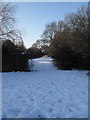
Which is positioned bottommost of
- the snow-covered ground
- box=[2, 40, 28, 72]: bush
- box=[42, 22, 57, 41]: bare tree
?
the snow-covered ground

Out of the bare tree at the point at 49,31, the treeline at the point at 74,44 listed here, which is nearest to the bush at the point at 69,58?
the treeline at the point at 74,44

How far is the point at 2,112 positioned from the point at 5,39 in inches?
491

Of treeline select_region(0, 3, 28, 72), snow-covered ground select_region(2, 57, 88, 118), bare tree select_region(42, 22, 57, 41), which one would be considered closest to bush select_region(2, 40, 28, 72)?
treeline select_region(0, 3, 28, 72)

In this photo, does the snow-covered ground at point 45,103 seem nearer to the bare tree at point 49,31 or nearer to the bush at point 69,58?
the bush at point 69,58

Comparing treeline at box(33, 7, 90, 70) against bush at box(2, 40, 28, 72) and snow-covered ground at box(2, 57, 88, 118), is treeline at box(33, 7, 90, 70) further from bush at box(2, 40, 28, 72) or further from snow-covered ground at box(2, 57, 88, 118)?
snow-covered ground at box(2, 57, 88, 118)

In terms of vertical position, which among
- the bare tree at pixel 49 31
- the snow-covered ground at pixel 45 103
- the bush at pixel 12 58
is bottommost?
the snow-covered ground at pixel 45 103

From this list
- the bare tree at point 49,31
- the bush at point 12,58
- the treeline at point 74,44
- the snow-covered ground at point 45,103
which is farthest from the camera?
the bare tree at point 49,31

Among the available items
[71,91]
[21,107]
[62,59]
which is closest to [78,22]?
[62,59]

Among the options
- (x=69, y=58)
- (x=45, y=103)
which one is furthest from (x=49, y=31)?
(x=45, y=103)

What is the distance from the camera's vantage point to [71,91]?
7.27 metres

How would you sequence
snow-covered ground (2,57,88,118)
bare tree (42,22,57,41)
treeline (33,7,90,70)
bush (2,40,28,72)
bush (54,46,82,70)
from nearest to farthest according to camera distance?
snow-covered ground (2,57,88,118) < treeline (33,7,90,70) < bush (2,40,28,72) < bush (54,46,82,70) < bare tree (42,22,57,41)

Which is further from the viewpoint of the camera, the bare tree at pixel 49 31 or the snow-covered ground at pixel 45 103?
the bare tree at pixel 49 31

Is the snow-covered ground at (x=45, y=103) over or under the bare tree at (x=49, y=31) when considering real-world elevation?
under

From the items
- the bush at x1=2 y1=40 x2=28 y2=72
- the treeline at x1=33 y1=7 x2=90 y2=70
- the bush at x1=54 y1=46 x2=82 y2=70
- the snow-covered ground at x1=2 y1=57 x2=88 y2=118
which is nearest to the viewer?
the snow-covered ground at x1=2 y1=57 x2=88 y2=118
